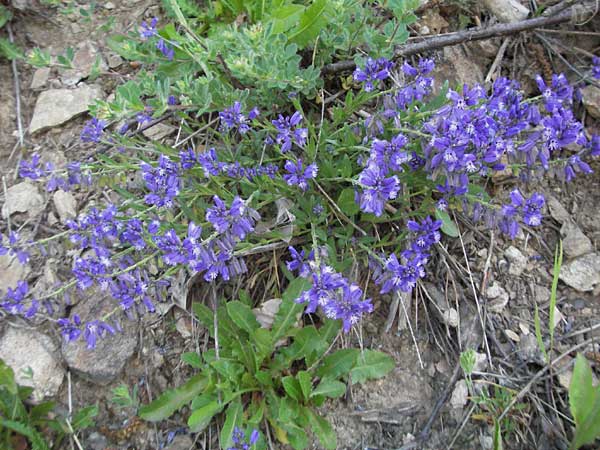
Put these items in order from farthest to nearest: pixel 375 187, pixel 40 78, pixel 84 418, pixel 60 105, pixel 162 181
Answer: pixel 40 78 → pixel 60 105 → pixel 84 418 → pixel 162 181 → pixel 375 187

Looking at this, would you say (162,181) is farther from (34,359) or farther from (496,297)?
(496,297)

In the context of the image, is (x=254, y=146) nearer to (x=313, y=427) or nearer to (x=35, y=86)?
(x=313, y=427)

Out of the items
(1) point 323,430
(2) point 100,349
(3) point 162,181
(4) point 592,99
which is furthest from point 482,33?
(2) point 100,349

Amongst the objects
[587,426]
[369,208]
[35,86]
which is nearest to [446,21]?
[369,208]

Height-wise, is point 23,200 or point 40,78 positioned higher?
point 40,78

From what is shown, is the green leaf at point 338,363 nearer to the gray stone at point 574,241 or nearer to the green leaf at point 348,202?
the green leaf at point 348,202

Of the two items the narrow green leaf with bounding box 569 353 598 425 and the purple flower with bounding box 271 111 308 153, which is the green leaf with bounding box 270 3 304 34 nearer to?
the purple flower with bounding box 271 111 308 153

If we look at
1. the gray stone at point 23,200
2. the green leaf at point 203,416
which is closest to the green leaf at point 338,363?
the green leaf at point 203,416
